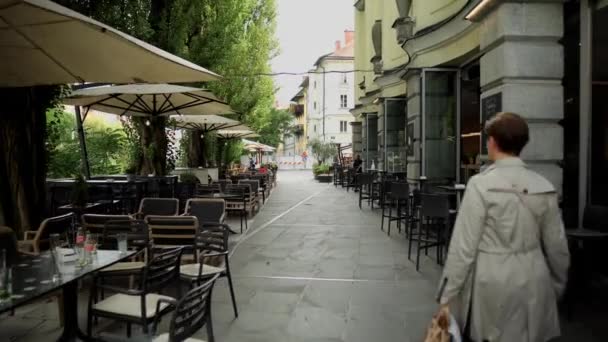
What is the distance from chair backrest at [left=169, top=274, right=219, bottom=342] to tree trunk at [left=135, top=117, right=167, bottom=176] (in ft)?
30.1

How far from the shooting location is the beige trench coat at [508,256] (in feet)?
7.74

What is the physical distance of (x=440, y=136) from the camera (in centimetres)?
1026

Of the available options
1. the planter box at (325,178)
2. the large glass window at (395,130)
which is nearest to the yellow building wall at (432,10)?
the large glass window at (395,130)

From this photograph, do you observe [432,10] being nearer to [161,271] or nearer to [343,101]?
[161,271]

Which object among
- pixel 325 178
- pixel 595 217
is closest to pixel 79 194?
pixel 595 217

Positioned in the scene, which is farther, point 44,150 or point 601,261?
point 44,150

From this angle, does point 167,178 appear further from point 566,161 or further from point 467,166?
point 566,161

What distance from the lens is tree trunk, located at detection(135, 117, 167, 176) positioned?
457 inches

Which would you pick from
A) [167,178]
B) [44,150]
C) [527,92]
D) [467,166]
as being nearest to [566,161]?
[527,92]

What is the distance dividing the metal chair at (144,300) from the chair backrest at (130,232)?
93 centimetres

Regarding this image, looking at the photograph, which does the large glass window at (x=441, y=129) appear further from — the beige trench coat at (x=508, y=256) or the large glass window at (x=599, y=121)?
the beige trench coat at (x=508, y=256)

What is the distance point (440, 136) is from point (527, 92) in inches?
182

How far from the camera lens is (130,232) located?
505 cm

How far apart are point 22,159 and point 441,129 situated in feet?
24.7
